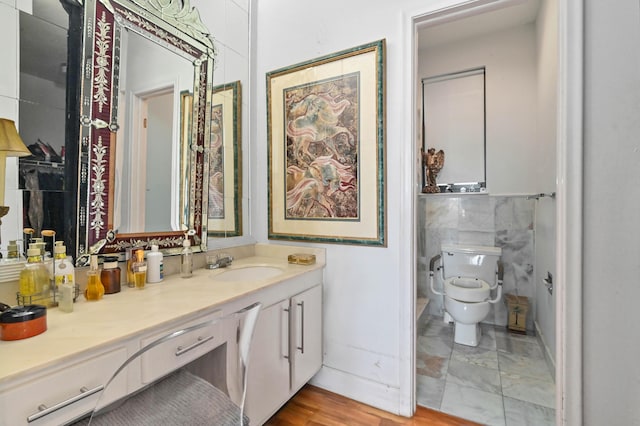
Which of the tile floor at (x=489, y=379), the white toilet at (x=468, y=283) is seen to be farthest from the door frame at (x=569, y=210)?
the white toilet at (x=468, y=283)

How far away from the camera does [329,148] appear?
1801mm

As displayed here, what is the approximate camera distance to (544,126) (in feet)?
7.41

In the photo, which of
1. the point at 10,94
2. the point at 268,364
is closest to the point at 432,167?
the point at 268,364

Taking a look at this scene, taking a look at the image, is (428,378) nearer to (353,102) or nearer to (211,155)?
(353,102)

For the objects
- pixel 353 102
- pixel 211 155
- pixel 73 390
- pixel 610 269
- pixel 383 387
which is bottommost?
pixel 383 387

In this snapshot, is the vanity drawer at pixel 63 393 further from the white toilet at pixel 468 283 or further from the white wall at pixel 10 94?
the white toilet at pixel 468 283

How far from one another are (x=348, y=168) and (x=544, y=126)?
5.73 feet

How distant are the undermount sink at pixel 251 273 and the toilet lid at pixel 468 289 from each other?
5.38 feet

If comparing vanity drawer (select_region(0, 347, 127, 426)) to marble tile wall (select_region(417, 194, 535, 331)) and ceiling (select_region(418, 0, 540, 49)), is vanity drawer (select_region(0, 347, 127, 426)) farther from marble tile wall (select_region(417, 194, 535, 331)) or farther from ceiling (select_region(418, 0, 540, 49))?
marble tile wall (select_region(417, 194, 535, 331))

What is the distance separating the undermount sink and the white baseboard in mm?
724

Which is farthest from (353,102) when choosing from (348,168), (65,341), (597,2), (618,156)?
(65,341)

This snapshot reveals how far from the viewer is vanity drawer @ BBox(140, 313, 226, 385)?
0.83 meters

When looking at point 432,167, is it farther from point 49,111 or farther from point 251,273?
point 49,111

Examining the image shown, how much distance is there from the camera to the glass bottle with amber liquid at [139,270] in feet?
4.06
